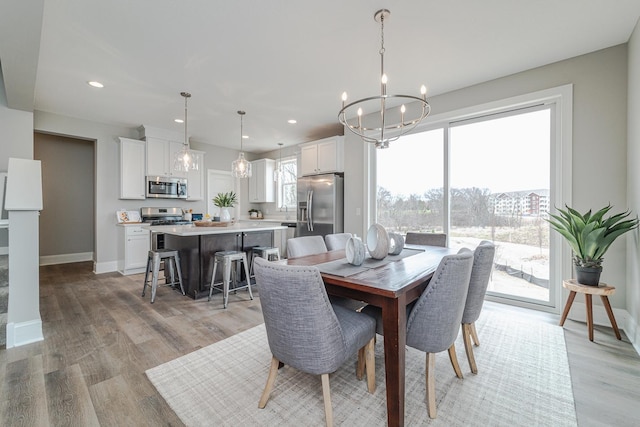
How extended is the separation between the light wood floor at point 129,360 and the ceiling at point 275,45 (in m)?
2.28

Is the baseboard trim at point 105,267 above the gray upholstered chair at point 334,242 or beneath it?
beneath

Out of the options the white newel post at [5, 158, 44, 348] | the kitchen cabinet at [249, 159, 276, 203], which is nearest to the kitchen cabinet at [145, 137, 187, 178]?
the kitchen cabinet at [249, 159, 276, 203]

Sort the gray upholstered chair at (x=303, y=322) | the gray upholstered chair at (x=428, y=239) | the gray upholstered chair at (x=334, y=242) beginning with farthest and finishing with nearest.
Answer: the gray upholstered chair at (x=428, y=239), the gray upholstered chair at (x=334, y=242), the gray upholstered chair at (x=303, y=322)

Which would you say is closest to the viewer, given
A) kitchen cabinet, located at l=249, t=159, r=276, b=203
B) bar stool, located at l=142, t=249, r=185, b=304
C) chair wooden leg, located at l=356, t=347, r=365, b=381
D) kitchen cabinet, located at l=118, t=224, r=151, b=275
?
chair wooden leg, located at l=356, t=347, r=365, b=381

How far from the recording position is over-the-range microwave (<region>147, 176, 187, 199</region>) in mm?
5227

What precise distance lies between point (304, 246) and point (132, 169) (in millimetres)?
4240

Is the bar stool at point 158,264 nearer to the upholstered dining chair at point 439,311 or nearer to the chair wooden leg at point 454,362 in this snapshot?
the upholstered dining chair at point 439,311

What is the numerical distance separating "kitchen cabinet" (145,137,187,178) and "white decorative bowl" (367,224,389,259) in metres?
4.79

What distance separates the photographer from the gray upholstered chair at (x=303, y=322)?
4.09ft

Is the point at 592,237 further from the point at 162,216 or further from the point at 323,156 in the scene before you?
the point at 162,216

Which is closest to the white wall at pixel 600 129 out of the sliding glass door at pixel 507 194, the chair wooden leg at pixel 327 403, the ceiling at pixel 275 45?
the ceiling at pixel 275 45

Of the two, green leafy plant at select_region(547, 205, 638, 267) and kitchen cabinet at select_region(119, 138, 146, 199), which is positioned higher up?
kitchen cabinet at select_region(119, 138, 146, 199)

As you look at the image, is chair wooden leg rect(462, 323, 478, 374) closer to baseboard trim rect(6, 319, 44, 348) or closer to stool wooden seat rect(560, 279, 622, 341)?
stool wooden seat rect(560, 279, 622, 341)

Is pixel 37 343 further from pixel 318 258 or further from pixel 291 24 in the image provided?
pixel 291 24
